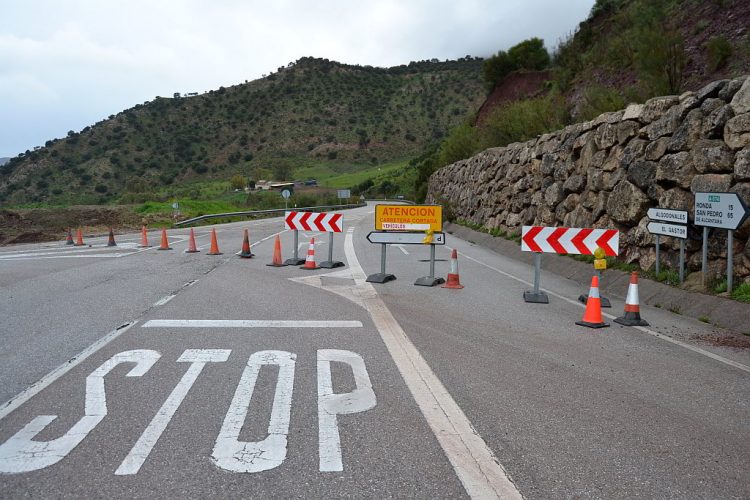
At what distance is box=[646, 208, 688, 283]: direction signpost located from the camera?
35.4ft

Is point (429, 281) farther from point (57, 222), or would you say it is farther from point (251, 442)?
point (57, 222)

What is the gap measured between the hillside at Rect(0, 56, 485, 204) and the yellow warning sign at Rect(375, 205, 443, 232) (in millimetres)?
67431

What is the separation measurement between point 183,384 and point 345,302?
4.94 m

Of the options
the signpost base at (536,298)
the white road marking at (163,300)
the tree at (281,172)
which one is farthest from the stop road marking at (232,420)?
the tree at (281,172)

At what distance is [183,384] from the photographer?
577 cm

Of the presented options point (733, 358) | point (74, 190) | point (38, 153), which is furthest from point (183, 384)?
point (38, 153)

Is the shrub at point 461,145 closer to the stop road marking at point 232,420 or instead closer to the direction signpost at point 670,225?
the direction signpost at point 670,225

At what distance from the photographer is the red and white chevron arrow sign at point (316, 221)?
1548 cm

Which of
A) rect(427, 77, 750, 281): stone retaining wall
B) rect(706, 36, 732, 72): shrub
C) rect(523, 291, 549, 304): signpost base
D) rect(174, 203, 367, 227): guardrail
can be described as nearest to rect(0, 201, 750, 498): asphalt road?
rect(523, 291, 549, 304): signpost base

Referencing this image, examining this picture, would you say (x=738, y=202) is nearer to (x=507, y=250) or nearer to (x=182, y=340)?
(x=182, y=340)

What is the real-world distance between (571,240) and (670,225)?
1.78m

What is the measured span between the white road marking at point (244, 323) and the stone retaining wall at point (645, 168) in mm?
6587

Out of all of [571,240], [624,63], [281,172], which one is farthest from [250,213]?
[281,172]

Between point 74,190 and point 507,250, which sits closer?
point 507,250
